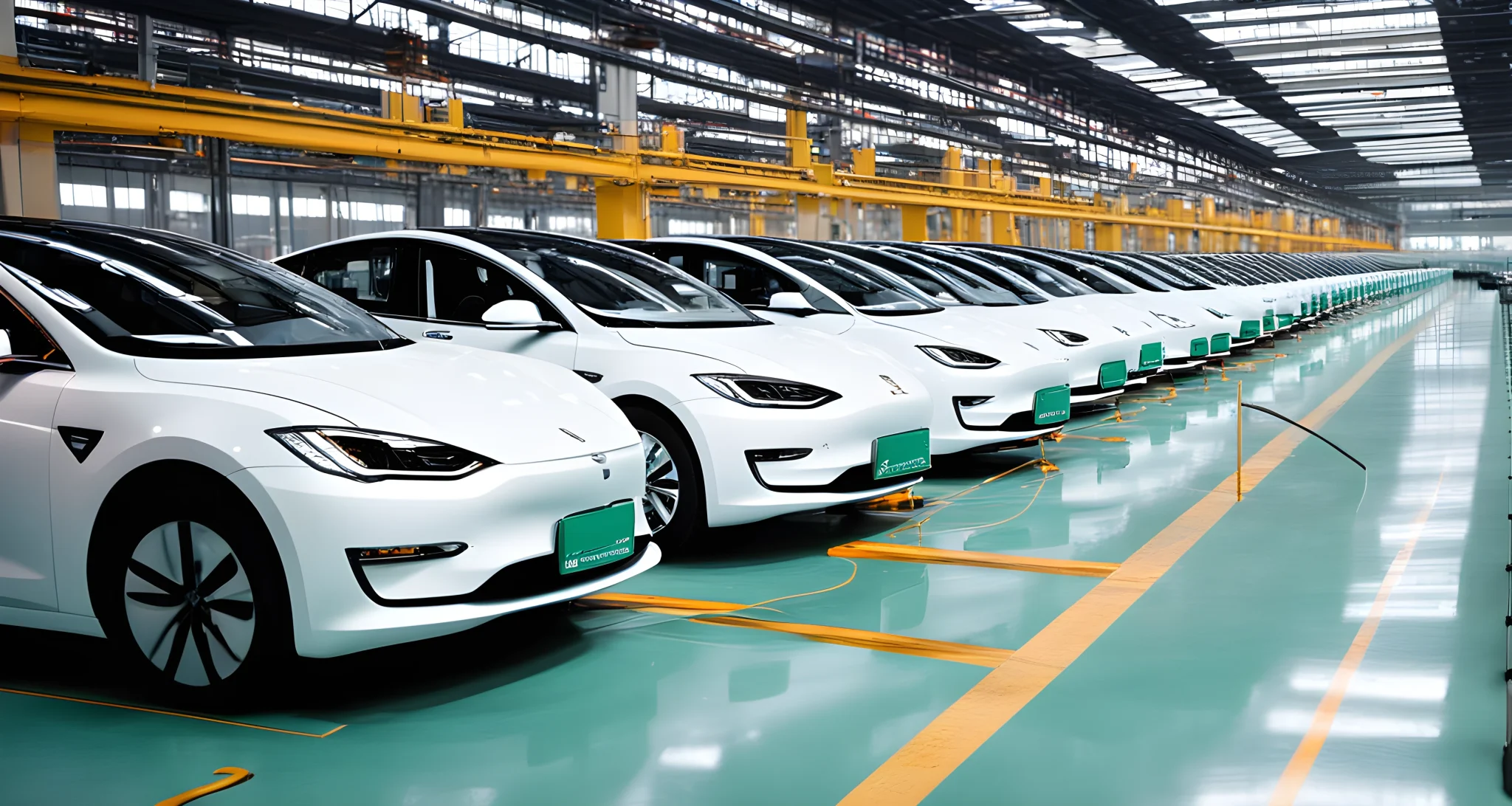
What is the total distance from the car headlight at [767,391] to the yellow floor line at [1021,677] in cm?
131

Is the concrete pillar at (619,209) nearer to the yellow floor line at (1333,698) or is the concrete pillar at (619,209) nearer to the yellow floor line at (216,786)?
the yellow floor line at (1333,698)

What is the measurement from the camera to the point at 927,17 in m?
20.6

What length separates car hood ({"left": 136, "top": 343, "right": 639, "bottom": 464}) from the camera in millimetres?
3160

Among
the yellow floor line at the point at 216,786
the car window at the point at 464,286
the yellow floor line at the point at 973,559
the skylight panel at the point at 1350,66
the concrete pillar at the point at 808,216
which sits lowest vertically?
the yellow floor line at the point at 973,559

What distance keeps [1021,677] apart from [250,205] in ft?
30.3

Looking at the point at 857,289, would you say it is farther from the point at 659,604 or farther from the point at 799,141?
the point at 799,141

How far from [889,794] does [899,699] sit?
1.96 ft

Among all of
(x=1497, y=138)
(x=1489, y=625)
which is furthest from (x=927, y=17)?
(x=1497, y=138)

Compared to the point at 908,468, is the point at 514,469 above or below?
above

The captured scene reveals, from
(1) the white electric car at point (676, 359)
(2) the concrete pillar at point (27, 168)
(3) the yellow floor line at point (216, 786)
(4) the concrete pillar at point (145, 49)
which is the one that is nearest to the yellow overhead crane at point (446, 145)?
(2) the concrete pillar at point (27, 168)

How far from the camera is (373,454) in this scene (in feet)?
10.0

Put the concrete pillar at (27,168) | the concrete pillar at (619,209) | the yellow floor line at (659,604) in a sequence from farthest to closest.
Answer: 1. the concrete pillar at (619,209)
2. the concrete pillar at (27,168)
3. the yellow floor line at (659,604)

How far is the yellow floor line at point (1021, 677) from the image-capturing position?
269 cm

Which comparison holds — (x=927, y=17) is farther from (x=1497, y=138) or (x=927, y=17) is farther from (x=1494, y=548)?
(x=1497, y=138)
